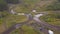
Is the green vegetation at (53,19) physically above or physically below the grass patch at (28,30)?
below

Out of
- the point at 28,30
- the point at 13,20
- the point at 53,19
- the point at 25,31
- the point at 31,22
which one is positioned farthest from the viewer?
the point at 53,19

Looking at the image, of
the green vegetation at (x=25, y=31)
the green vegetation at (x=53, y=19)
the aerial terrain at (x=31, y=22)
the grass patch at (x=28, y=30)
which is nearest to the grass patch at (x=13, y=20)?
the aerial terrain at (x=31, y=22)

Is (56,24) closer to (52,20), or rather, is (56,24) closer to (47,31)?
(52,20)

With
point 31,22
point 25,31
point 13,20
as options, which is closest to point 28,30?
point 25,31

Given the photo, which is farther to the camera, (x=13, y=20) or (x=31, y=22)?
(x=13, y=20)

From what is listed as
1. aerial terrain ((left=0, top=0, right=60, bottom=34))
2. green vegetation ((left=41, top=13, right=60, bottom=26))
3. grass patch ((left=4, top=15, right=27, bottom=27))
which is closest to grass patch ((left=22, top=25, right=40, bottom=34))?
aerial terrain ((left=0, top=0, right=60, bottom=34))

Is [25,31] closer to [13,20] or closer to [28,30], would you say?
[28,30]

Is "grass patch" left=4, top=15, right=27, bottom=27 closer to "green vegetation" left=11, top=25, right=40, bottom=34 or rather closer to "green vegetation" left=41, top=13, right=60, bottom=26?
"green vegetation" left=11, top=25, right=40, bottom=34

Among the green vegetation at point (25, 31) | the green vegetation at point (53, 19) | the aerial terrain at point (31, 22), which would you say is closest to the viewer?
the green vegetation at point (25, 31)

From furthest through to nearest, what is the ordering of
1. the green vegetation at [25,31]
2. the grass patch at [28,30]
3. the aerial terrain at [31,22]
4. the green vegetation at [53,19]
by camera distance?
1. the green vegetation at [53,19]
2. the aerial terrain at [31,22]
3. the green vegetation at [25,31]
4. the grass patch at [28,30]

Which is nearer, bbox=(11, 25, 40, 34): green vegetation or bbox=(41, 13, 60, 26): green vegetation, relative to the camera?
bbox=(11, 25, 40, 34): green vegetation

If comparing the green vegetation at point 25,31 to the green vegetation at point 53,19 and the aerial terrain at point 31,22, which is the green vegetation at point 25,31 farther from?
the green vegetation at point 53,19
